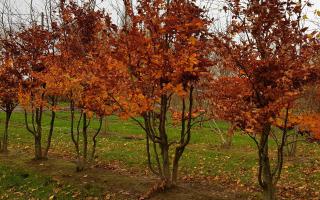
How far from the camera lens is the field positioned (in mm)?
9766

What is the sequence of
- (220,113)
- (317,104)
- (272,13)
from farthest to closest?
(317,104) → (220,113) → (272,13)

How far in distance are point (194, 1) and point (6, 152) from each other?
34.9 ft

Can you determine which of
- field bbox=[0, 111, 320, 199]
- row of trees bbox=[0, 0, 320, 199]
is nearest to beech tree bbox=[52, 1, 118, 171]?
row of trees bbox=[0, 0, 320, 199]

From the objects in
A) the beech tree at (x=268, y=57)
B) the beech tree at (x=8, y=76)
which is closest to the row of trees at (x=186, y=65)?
the beech tree at (x=268, y=57)

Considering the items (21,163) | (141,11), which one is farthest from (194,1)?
(21,163)

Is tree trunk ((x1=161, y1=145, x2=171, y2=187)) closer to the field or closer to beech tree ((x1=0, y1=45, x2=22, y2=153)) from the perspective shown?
the field

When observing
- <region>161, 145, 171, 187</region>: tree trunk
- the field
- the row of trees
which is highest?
the row of trees

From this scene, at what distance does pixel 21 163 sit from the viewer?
43.9 ft

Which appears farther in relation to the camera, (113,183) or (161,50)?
(113,183)

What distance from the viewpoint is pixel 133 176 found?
1168 centimetres

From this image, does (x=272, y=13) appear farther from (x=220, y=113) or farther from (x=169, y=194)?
(x=169, y=194)

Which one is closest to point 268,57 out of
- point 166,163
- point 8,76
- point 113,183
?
point 166,163

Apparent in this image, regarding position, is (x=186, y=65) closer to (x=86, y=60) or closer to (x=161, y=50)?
(x=161, y=50)

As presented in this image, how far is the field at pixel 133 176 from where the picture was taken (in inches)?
384
